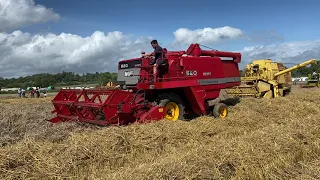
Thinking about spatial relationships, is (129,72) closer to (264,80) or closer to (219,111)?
(219,111)

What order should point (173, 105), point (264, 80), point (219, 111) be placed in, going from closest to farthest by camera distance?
point (173, 105) < point (219, 111) < point (264, 80)

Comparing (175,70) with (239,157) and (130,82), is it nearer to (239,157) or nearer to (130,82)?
(130,82)

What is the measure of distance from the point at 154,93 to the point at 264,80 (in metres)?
8.94

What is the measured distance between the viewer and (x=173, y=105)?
880 centimetres

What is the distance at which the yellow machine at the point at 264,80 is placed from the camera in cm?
1591

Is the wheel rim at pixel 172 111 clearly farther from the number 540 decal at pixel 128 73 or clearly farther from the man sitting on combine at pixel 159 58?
the number 540 decal at pixel 128 73

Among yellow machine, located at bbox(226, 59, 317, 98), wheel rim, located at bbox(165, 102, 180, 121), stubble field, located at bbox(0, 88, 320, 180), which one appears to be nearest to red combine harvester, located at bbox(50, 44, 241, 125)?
wheel rim, located at bbox(165, 102, 180, 121)

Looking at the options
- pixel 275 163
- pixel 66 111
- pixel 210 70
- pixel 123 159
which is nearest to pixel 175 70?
pixel 210 70

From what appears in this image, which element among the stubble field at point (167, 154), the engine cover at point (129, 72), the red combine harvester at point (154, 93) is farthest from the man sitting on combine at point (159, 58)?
the stubble field at point (167, 154)

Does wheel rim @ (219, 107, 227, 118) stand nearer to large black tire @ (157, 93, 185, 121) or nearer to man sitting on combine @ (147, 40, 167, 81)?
large black tire @ (157, 93, 185, 121)

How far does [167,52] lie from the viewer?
31.7 ft

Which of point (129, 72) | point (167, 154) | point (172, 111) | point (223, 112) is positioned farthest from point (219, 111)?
point (167, 154)

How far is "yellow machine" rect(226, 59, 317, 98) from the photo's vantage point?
15.9 m

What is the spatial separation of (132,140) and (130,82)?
147 inches
